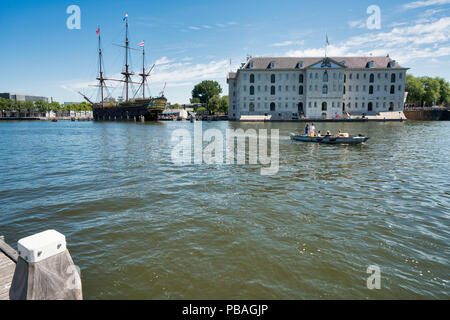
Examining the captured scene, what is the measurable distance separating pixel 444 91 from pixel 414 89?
52.4 feet

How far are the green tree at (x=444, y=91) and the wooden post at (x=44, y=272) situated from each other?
481 feet

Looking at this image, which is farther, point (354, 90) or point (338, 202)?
point (354, 90)

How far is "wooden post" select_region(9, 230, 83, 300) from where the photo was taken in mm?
3135

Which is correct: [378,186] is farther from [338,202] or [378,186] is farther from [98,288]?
[98,288]

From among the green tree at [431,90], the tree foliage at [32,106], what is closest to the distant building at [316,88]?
the green tree at [431,90]

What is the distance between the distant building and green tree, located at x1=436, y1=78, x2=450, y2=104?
35.5m

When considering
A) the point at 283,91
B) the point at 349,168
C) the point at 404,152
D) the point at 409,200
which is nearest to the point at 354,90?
the point at 283,91

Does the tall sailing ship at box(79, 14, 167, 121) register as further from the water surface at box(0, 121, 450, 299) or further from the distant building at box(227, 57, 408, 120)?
the water surface at box(0, 121, 450, 299)

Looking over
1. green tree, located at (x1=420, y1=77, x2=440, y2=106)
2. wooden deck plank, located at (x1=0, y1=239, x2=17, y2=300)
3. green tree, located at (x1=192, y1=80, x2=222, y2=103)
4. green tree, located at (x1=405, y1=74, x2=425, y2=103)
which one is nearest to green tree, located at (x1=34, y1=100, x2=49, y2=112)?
green tree, located at (x1=192, y1=80, x2=222, y2=103)

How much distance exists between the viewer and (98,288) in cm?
562

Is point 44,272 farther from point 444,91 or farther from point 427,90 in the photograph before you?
point 444,91

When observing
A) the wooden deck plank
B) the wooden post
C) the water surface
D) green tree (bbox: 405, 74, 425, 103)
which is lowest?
the water surface

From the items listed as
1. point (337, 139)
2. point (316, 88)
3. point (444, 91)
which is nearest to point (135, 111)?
point (316, 88)

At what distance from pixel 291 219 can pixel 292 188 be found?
12.5 feet
